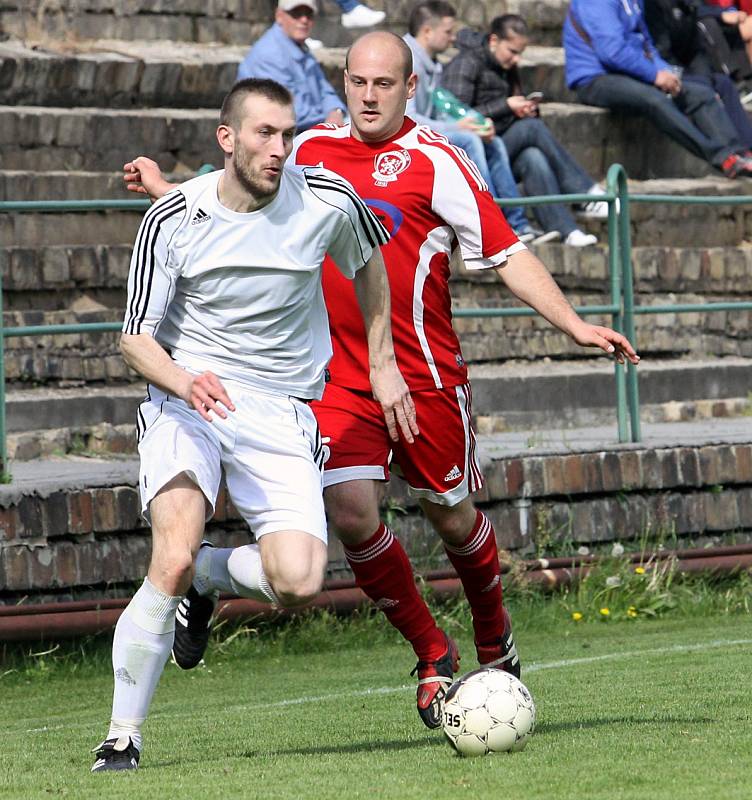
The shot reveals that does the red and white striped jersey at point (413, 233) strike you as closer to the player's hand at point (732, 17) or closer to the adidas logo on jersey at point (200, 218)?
the adidas logo on jersey at point (200, 218)

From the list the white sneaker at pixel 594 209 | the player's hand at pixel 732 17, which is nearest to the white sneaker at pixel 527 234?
the white sneaker at pixel 594 209

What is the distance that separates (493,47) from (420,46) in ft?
3.71

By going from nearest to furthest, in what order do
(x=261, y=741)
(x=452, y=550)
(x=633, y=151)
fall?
1. (x=261, y=741)
2. (x=452, y=550)
3. (x=633, y=151)

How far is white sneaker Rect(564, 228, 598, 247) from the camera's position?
1336cm

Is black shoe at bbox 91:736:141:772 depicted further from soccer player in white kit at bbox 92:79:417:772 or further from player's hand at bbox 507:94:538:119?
player's hand at bbox 507:94:538:119

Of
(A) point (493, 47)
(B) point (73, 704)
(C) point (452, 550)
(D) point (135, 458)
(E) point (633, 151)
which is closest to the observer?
(C) point (452, 550)

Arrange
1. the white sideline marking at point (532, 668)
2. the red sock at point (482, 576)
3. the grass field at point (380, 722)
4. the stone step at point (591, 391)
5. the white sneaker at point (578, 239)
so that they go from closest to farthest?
the grass field at point (380, 722), the red sock at point (482, 576), the white sideline marking at point (532, 668), the stone step at point (591, 391), the white sneaker at point (578, 239)

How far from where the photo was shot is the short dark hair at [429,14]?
12.6 m

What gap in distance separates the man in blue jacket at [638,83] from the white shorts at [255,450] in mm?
9365

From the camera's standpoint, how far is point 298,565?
587cm

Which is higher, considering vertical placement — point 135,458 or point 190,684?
point 135,458

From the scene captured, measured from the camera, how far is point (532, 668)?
337 inches

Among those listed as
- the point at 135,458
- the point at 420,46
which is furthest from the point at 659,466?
the point at 420,46

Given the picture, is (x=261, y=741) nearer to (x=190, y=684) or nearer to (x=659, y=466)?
(x=190, y=684)
